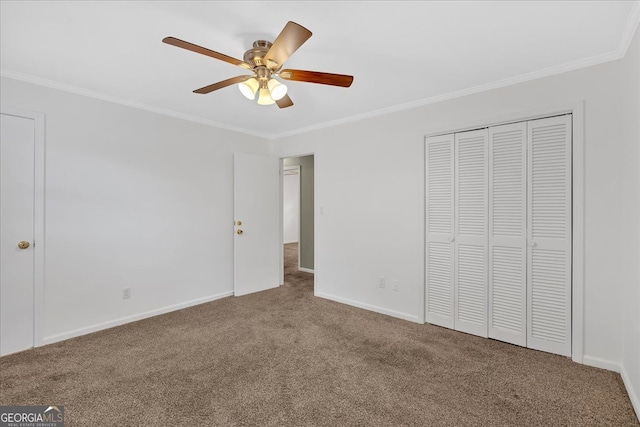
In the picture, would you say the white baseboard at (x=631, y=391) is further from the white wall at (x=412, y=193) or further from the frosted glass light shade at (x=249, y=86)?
the frosted glass light shade at (x=249, y=86)

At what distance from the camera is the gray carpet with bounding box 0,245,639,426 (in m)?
1.79

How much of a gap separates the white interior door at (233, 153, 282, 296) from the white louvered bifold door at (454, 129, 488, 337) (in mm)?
2615

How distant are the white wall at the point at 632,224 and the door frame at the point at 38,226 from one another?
14.5 feet

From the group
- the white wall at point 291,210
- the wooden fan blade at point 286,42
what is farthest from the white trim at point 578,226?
the white wall at point 291,210

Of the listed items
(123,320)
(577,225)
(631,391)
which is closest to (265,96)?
(577,225)

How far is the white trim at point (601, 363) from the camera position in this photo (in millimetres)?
2224

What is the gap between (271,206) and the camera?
4586 millimetres

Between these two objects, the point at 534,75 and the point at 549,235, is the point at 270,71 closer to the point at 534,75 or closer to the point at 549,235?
the point at 534,75

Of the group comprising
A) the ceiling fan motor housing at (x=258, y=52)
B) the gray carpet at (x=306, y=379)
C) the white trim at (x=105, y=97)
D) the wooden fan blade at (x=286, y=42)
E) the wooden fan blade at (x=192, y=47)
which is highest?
the white trim at (x=105, y=97)

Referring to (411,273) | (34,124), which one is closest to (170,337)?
(34,124)

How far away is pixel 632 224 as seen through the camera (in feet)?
6.54

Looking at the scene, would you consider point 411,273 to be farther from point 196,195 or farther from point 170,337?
point 196,195

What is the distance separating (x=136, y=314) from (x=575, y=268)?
4170 mm

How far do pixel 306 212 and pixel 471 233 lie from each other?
3383mm
